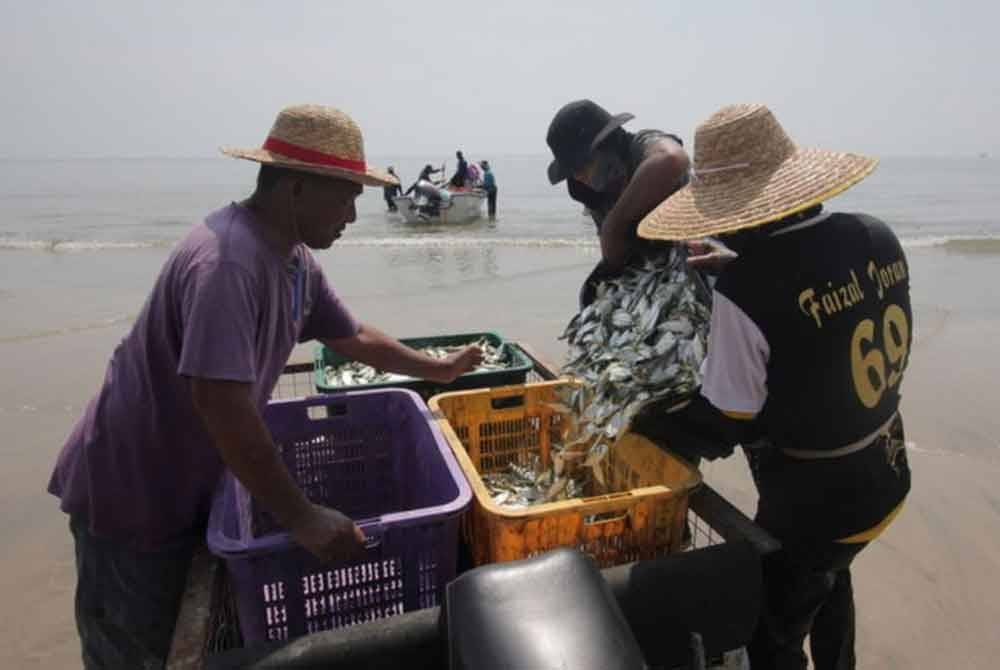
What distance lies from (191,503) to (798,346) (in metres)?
1.96

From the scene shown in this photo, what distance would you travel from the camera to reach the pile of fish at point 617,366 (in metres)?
2.46

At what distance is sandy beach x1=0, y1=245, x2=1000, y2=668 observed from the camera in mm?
3750

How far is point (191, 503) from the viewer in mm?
2074

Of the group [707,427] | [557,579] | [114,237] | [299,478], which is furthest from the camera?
[114,237]

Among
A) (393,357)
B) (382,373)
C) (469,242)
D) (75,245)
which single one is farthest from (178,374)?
(75,245)

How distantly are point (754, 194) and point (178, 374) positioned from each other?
1.77 m

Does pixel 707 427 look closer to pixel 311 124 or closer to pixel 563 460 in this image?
pixel 563 460

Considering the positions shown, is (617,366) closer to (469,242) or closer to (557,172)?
(557,172)

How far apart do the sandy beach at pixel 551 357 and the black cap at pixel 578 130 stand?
309 centimetres

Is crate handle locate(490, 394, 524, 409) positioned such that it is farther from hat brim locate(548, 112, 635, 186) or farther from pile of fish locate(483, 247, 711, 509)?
hat brim locate(548, 112, 635, 186)

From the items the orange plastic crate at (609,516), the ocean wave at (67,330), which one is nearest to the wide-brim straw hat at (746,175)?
the orange plastic crate at (609,516)

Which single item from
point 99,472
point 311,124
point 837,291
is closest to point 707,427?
point 837,291

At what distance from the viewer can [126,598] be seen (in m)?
2.13

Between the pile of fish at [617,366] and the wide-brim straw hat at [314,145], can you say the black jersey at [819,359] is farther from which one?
the wide-brim straw hat at [314,145]
